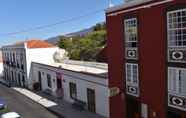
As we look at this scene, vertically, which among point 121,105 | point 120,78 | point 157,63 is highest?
point 157,63

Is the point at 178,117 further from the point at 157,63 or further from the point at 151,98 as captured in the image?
the point at 157,63

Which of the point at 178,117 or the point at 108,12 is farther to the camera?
the point at 108,12

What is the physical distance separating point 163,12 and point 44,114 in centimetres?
1637

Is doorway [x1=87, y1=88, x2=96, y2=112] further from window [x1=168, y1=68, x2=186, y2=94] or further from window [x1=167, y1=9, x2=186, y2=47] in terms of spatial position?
window [x1=167, y1=9, x2=186, y2=47]

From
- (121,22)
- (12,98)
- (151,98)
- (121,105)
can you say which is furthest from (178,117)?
(12,98)

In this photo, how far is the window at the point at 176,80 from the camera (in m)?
15.0

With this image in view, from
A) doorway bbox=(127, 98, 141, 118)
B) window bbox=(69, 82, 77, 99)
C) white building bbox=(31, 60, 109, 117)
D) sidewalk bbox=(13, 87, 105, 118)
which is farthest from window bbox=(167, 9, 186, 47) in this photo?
window bbox=(69, 82, 77, 99)

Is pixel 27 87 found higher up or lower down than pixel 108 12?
lower down

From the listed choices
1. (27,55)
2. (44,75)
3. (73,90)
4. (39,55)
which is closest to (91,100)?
(73,90)

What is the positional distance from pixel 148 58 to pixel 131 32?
2.34 m

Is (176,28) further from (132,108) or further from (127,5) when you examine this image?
(132,108)

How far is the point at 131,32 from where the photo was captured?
730 inches

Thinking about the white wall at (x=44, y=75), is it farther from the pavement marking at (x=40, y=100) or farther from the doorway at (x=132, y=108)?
the doorway at (x=132, y=108)

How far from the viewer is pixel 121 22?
1928 centimetres
